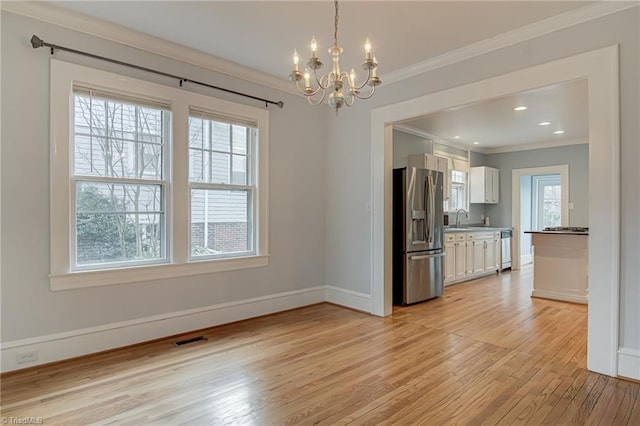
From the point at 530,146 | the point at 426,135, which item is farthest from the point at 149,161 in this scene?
the point at 530,146

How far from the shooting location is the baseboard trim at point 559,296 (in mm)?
4953

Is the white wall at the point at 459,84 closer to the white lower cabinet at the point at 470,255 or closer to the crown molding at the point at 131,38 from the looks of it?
the crown molding at the point at 131,38

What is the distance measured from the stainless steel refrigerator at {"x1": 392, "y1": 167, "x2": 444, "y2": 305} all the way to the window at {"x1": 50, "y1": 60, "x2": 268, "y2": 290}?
1.84 meters

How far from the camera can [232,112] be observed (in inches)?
156

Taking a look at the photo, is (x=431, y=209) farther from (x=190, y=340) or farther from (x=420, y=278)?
(x=190, y=340)

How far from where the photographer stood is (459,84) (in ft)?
11.5

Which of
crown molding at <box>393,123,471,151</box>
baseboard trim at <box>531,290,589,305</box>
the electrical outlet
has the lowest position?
baseboard trim at <box>531,290,589,305</box>

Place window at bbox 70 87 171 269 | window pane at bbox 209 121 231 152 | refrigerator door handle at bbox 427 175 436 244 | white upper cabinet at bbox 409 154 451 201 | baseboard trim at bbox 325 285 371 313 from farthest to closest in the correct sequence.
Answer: white upper cabinet at bbox 409 154 451 201 → refrigerator door handle at bbox 427 175 436 244 → baseboard trim at bbox 325 285 371 313 → window pane at bbox 209 121 231 152 → window at bbox 70 87 171 269

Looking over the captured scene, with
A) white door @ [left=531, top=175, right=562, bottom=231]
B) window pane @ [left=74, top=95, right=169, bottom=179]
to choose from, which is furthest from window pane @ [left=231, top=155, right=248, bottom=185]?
white door @ [left=531, top=175, right=562, bottom=231]

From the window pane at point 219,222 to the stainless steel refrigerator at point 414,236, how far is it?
6.62ft

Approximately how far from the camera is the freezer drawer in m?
4.82

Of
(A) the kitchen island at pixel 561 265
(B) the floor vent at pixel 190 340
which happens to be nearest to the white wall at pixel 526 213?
(A) the kitchen island at pixel 561 265

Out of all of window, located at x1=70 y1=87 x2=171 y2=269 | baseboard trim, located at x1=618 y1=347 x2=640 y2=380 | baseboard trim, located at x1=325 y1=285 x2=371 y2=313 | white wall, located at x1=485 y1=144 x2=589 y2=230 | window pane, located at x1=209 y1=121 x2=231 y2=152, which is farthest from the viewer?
white wall, located at x1=485 y1=144 x2=589 y2=230

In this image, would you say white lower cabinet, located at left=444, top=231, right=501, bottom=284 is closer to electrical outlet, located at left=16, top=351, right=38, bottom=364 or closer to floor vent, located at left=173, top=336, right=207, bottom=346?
floor vent, located at left=173, top=336, right=207, bottom=346
